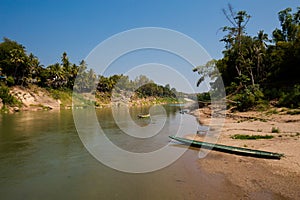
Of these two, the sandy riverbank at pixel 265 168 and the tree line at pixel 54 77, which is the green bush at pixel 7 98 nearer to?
the tree line at pixel 54 77

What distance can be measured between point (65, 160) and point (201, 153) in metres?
7.96

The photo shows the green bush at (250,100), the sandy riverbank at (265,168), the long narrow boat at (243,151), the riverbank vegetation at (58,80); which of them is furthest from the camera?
the riverbank vegetation at (58,80)

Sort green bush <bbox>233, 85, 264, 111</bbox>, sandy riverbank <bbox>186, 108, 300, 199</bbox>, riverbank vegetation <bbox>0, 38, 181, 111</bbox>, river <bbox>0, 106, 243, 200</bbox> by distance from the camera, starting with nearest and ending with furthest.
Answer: sandy riverbank <bbox>186, 108, 300, 199</bbox> < river <bbox>0, 106, 243, 200</bbox> < green bush <bbox>233, 85, 264, 111</bbox> < riverbank vegetation <bbox>0, 38, 181, 111</bbox>

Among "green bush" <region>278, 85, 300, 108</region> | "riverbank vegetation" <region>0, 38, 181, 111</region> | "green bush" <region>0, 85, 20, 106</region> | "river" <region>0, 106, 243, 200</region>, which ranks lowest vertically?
"river" <region>0, 106, 243, 200</region>

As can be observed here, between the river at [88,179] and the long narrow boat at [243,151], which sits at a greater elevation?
the long narrow boat at [243,151]

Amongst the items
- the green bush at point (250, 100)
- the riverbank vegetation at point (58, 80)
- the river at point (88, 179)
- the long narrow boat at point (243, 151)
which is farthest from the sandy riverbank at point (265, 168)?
the riverbank vegetation at point (58, 80)

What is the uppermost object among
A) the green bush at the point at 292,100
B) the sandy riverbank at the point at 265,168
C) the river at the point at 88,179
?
the green bush at the point at 292,100

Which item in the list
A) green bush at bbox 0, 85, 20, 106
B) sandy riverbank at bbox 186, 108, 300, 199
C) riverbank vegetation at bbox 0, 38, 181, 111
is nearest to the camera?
sandy riverbank at bbox 186, 108, 300, 199

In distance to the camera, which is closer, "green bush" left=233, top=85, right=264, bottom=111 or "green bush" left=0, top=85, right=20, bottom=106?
"green bush" left=233, top=85, right=264, bottom=111

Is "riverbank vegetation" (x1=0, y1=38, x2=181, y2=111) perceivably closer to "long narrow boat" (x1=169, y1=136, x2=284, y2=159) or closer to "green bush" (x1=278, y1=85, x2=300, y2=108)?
"long narrow boat" (x1=169, y1=136, x2=284, y2=159)

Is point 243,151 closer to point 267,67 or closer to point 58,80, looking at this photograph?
point 267,67

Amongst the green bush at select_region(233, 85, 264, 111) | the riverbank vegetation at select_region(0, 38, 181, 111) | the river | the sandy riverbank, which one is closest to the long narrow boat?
the sandy riverbank

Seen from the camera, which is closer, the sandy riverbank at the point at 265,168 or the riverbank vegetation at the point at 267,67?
the sandy riverbank at the point at 265,168

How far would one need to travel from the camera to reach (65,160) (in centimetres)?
1249
